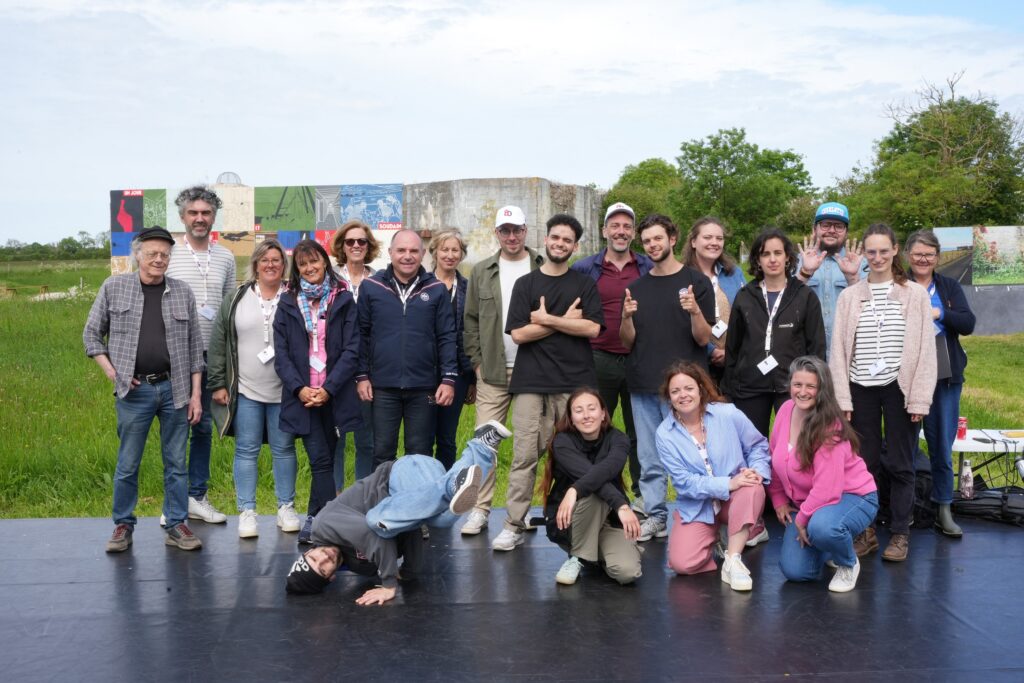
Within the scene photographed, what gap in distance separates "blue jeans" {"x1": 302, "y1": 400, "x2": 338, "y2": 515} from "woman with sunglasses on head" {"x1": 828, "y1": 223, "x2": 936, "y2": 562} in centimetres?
257

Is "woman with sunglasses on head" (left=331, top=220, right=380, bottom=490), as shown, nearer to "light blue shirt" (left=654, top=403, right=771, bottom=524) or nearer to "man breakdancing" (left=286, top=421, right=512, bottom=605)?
"man breakdancing" (left=286, top=421, right=512, bottom=605)

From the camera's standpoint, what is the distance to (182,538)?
493cm

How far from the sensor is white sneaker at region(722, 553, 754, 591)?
4258mm

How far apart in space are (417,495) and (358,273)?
1788mm

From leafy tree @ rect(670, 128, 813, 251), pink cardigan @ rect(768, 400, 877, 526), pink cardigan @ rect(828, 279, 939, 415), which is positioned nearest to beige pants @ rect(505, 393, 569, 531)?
pink cardigan @ rect(768, 400, 877, 526)

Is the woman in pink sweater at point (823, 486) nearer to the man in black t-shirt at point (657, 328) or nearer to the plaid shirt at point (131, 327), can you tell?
the man in black t-shirt at point (657, 328)

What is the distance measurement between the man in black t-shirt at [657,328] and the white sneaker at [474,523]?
94 centimetres

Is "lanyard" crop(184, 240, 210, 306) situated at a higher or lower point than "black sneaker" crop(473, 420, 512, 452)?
higher

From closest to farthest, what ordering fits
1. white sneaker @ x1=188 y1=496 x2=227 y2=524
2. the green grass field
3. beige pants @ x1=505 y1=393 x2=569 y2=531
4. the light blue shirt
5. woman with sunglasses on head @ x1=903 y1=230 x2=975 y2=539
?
1. the light blue shirt
2. beige pants @ x1=505 y1=393 x2=569 y2=531
3. woman with sunglasses on head @ x1=903 y1=230 x2=975 y2=539
4. white sneaker @ x1=188 y1=496 x2=227 y2=524
5. the green grass field

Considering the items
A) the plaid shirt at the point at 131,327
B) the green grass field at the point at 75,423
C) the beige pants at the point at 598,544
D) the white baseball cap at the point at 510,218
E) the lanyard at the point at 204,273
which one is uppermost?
the white baseball cap at the point at 510,218

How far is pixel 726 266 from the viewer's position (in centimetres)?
542

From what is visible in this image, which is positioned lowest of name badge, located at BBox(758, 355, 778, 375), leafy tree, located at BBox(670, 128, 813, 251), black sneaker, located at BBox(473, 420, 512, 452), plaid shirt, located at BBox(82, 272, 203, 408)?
black sneaker, located at BBox(473, 420, 512, 452)

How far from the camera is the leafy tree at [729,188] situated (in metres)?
40.7

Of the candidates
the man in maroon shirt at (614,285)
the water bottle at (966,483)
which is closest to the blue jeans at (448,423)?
the man in maroon shirt at (614,285)
